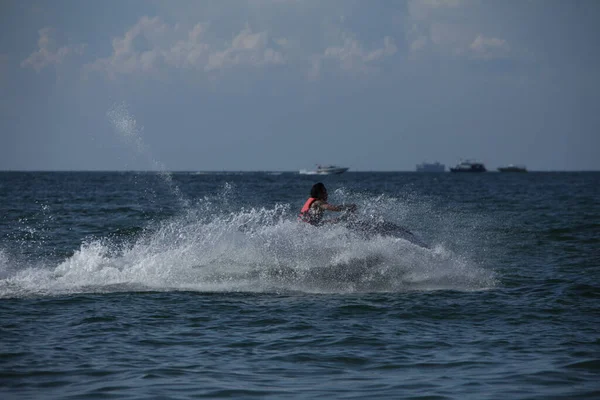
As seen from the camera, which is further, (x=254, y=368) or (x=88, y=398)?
(x=254, y=368)

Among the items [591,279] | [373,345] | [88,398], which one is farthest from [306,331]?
[591,279]

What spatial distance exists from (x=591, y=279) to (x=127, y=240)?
1430 centimetres

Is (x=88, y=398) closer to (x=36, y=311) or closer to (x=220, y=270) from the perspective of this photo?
(x=36, y=311)

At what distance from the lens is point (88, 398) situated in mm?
7215

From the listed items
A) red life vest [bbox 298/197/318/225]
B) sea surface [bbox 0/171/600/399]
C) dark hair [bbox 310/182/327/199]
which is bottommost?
sea surface [bbox 0/171/600/399]

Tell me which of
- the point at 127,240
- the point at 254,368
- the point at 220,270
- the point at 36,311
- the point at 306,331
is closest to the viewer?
the point at 254,368

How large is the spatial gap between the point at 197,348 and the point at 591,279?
946 cm

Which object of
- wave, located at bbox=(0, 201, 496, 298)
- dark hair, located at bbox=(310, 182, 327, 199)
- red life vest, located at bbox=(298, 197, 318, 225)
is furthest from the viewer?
dark hair, located at bbox=(310, 182, 327, 199)

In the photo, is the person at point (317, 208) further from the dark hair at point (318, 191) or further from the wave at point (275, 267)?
the wave at point (275, 267)

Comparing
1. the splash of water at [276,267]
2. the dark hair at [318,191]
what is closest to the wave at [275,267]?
the splash of water at [276,267]

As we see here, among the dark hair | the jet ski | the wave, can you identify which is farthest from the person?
the jet ski

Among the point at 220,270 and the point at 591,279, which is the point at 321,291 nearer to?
the point at 220,270

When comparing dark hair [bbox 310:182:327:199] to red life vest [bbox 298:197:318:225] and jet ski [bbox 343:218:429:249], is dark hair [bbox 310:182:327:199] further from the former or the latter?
jet ski [bbox 343:218:429:249]

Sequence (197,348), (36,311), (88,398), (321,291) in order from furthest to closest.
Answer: (321,291)
(36,311)
(197,348)
(88,398)
